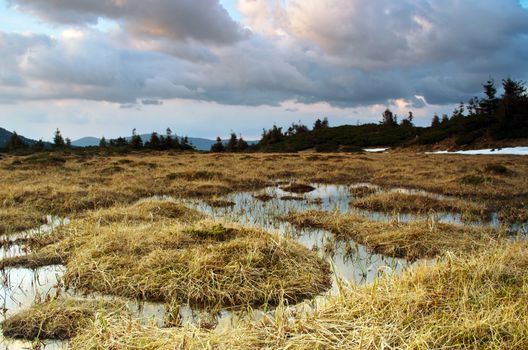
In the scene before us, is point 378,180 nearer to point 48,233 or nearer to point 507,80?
point 48,233

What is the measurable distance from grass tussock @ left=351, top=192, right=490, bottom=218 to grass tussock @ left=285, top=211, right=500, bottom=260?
2740 millimetres

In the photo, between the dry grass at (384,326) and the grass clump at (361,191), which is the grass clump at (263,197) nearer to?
the grass clump at (361,191)

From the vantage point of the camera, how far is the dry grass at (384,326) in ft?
16.2

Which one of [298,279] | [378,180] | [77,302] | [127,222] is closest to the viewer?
[77,302]

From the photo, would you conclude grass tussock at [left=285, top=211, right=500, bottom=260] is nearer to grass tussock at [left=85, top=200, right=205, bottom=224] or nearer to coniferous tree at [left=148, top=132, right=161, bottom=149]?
grass tussock at [left=85, top=200, right=205, bottom=224]

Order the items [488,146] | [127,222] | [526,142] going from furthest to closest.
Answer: [488,146] → [526,142] → [127,222]

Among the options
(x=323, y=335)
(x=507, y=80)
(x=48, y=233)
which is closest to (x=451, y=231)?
(x=323, y=335)

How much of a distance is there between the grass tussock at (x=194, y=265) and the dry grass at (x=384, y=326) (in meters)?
1.43

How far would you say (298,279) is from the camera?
8078 mm

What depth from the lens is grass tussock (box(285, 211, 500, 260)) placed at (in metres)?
10.2

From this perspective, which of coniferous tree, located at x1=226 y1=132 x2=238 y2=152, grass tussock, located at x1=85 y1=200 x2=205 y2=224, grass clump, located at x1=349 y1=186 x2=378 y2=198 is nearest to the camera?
grass tussock, located at x1=85 y1=200 x2=205 y2=224

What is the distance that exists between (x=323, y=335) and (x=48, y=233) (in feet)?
31.9

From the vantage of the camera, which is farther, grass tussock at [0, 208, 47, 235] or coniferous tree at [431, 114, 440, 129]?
coniferous tree at [431, 114, 440, 129]

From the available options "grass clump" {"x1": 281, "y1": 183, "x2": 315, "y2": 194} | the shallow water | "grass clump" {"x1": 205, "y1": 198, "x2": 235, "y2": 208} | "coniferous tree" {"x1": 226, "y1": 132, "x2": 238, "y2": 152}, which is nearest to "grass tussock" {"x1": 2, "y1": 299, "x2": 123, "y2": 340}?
the shallow water
